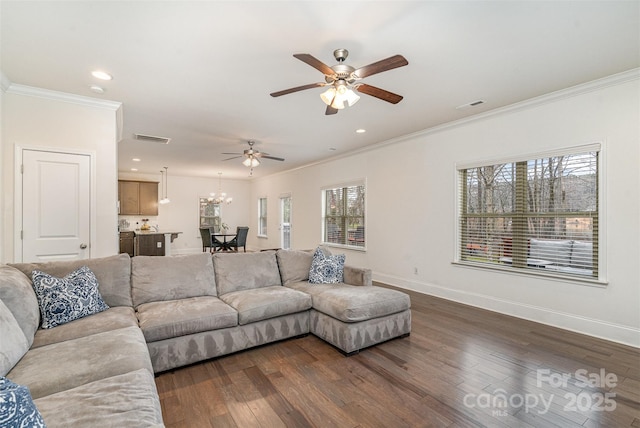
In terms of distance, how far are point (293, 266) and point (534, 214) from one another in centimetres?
310

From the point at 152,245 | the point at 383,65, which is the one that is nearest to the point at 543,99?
the point at 383,65

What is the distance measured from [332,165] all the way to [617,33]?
17.3 feet

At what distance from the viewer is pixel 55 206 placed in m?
3.58

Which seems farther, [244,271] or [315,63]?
[244,271]

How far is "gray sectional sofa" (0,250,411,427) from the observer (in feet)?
4.59

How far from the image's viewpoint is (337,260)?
3781 mm

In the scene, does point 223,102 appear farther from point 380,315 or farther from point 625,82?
point 625,82

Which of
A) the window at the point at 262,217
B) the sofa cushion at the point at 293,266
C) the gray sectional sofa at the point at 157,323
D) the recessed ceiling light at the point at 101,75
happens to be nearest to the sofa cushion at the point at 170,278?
the gray sectional sofa at the point at 157,323

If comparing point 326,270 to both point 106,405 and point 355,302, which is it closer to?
point 355,302

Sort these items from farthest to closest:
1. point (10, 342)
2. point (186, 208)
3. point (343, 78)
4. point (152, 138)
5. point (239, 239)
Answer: point (186, 208) → point (239, 239) → point (152, 138) → point (343, 78) → point (10, 342)

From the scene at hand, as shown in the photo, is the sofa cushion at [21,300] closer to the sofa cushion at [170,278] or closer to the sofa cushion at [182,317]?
the sofa cushion at [182,317]

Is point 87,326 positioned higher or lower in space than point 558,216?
lower

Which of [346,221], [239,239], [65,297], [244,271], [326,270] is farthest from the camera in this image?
[239,239]

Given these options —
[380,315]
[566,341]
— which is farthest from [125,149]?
[566,341]
